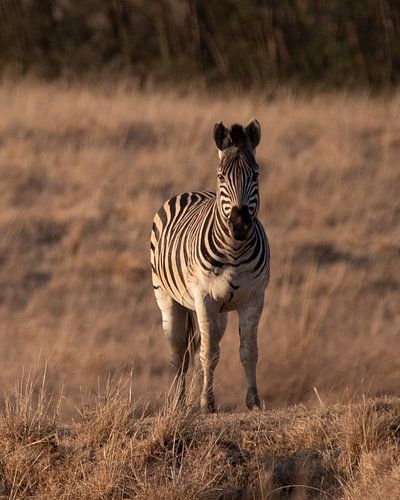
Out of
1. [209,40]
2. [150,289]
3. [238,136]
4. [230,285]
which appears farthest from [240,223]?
[209,40]

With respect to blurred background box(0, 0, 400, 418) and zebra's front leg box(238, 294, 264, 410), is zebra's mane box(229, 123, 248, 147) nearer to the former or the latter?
zebra's front leg box(238, 294, 264, 410)

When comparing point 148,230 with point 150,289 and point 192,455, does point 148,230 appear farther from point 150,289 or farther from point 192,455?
point 192,455

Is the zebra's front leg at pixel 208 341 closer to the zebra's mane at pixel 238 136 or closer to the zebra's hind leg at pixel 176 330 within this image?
the zebra's hind leg at pixel 176 330

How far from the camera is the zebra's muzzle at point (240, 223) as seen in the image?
314 inches

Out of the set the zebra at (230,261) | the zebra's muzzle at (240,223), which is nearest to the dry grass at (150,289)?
the zebra at (230,261)

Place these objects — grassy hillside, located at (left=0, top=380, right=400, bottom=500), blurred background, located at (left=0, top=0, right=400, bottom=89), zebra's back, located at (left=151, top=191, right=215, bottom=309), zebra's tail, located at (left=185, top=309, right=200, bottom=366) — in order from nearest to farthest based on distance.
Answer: grassy hillside, located at (left=0, top=380, right=400, bottom=500), zebra's back, located at (left=151, top=191, right=215, bottom=309), zebra's tail, located at (left=185, top=309, right=200, bottom=366), blurred background, located at (left=0, top=0, right=400, bottom=89)

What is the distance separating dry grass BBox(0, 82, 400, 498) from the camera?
7148 mm

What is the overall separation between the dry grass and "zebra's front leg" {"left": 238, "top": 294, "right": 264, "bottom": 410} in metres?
0.54

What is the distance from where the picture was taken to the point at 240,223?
7965mm

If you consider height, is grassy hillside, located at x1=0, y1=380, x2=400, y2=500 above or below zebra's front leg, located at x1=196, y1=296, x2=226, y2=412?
below

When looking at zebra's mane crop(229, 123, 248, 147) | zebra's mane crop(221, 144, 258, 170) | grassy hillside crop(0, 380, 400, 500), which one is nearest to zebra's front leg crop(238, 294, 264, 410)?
grassy hillside crop(0, 380, 400, 500)

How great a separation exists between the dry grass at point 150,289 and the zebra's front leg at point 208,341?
0.44 meters

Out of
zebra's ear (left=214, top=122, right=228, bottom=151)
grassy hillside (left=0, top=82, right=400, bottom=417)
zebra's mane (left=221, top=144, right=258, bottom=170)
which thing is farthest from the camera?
grassy hillside (left=0, top=82, right=400, bottom=417)

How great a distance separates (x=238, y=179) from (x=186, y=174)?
29.9 feet
